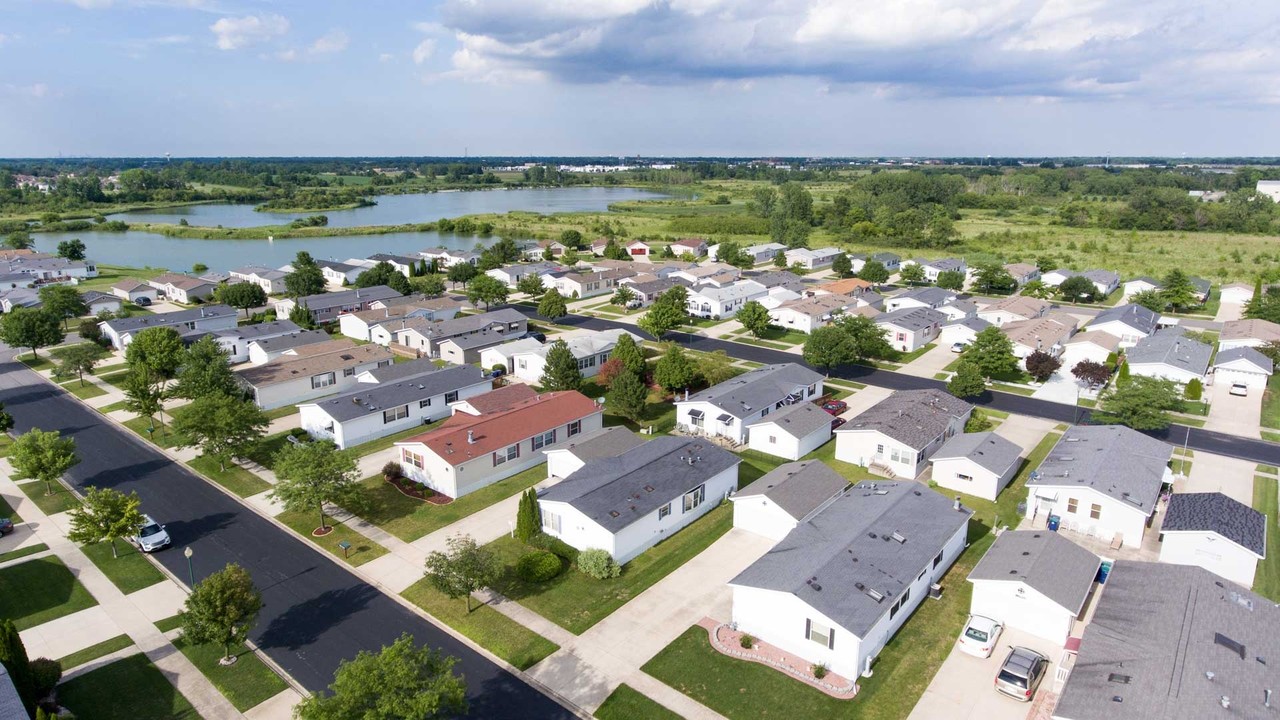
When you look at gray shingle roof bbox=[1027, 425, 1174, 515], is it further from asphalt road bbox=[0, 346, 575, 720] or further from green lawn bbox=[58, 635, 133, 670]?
green lawn bbox=[58, 635, 133, 670]

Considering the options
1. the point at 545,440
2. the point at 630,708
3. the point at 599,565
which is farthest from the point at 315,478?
the point at 630,708

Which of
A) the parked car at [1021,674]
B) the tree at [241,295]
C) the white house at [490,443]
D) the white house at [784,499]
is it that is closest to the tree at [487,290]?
the tree at [241,295]

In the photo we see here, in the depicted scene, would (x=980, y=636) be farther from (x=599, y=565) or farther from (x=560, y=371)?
(x=560, y=371)

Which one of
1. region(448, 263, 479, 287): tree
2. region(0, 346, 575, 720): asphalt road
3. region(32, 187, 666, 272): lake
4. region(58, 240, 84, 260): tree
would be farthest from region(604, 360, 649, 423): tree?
region(58, 240, 84, 260): tree

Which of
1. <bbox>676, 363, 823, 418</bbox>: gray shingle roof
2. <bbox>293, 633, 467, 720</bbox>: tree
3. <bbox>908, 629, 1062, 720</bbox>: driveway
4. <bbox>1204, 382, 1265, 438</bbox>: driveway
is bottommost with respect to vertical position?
<bbox>908, 629, 1062, 720</bbox>: driveway

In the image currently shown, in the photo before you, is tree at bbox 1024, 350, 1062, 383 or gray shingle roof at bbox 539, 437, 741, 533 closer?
gray shingle roof at bbox 539, 437, 741, 533

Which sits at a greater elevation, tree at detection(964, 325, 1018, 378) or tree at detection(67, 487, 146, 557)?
tree at detection(964, 325, 1018, 378)

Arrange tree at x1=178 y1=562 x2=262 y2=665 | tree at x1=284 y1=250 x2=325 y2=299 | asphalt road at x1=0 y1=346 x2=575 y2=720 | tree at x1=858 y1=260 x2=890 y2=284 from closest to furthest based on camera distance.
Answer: tree at x1=178 y1=562 x2=262 y2=665
asphalt road at x1=0 y1=346 x2=575 y2=720
tree at x1=284 y1=250 x2=325 y2=299
tree at x1=858 y1=260 x2=890 y2=284
